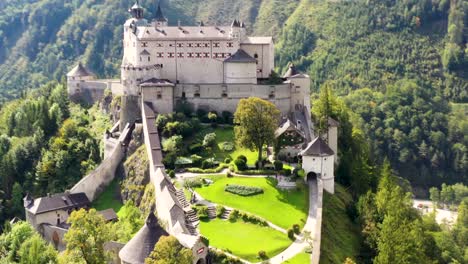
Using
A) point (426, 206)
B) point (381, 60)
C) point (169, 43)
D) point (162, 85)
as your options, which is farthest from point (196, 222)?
point (381, 60)

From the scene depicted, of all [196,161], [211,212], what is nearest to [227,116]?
[196,161]

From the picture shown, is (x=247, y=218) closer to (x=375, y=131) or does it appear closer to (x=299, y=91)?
(x=299, y=91)

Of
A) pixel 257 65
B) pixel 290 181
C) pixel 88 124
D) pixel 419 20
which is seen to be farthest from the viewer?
pixel 419 20

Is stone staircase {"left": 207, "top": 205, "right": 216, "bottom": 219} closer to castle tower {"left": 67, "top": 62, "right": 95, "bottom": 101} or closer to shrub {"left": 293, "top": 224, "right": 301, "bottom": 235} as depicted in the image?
shrub {"left": 293, "top": 224, "right": 301, "bottom": 235}

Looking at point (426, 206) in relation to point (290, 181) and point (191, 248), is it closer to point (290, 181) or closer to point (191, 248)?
point (290, 181)

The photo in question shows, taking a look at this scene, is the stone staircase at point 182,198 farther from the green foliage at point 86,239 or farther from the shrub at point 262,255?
the shrub at point 262,255

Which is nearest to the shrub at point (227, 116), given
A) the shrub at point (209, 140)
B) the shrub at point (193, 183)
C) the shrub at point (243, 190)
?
the shrub at point (209, 140)
